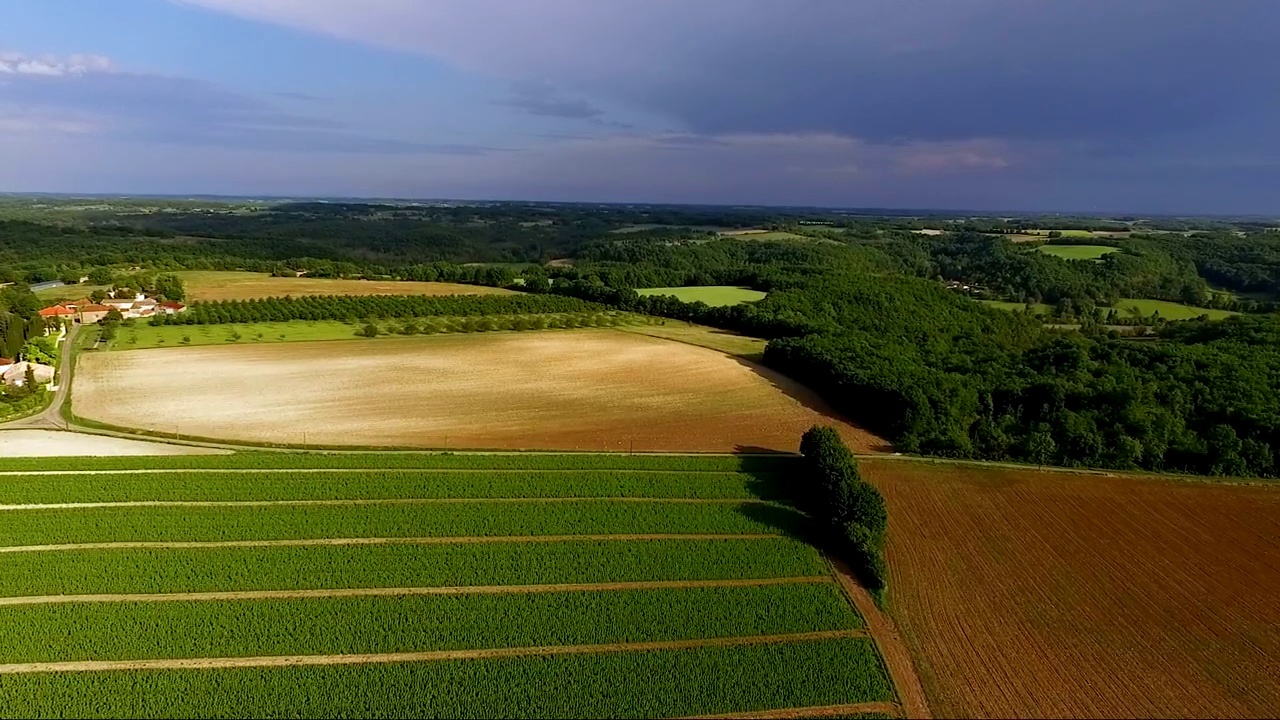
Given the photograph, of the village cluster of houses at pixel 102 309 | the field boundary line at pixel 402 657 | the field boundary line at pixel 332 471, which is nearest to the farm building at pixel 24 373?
the field boundary line at pixel 332 471

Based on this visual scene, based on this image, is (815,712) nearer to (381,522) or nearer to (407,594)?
(407,594)

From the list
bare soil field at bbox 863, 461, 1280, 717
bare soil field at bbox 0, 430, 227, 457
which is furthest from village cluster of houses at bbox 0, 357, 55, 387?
bare soil field at bbox 863, 461, 1280, 717

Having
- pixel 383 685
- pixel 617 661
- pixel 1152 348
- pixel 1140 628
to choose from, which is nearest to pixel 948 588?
pixel 1140 628

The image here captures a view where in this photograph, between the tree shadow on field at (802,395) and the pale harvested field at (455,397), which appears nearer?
the pale harvested field at (455,397)

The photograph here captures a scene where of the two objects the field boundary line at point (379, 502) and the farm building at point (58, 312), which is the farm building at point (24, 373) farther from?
the field boundary line at point (379, 502)

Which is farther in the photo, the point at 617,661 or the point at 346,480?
the point at 346,480

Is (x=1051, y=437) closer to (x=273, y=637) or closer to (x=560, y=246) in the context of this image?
(x=273, y=637)
